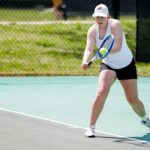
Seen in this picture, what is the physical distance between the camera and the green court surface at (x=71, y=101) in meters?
9.77

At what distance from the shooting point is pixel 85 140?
871 cm

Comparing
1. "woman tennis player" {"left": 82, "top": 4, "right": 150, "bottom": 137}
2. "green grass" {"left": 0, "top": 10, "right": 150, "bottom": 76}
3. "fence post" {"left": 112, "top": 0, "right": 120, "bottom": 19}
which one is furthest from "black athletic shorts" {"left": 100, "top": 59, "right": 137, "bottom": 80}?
"fence post" {"left": 112, "top": 0, "right": 120, "bottom": 19}

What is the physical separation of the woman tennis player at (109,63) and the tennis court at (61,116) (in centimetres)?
42

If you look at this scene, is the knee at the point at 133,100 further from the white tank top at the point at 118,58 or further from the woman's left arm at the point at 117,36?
the woman's left arm at the point at 117,36

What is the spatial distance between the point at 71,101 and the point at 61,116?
1.28 metres

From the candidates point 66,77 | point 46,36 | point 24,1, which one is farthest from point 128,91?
point 24,1

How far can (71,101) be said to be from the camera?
11578mm

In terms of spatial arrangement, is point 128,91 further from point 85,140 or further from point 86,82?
point 86,82

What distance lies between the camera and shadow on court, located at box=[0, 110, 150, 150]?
8.34 metres

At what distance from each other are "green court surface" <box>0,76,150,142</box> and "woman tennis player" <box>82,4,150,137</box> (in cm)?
52

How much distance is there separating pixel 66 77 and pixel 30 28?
16.1 feet

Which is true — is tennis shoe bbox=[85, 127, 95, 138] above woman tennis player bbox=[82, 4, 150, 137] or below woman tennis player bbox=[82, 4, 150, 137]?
Result: below

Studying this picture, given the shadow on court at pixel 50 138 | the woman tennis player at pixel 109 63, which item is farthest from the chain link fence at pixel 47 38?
the woman tennis player at pixel 109 63

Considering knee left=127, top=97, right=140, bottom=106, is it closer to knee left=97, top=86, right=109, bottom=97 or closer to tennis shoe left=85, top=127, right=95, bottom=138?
knee left=97, top=86, right=109, bottom=97
